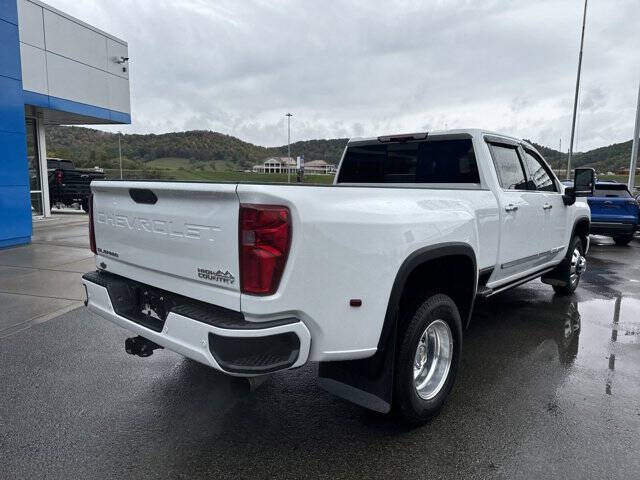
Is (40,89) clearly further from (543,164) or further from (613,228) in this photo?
(613,228)

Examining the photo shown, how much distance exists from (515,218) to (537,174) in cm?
118

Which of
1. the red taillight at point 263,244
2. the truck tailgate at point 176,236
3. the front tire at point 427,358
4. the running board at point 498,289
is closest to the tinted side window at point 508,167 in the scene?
the running board at point 498,289

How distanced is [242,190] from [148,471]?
1.64 meters

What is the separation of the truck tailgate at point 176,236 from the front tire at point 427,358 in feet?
3.65

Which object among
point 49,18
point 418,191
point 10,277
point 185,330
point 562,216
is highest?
point 49,18

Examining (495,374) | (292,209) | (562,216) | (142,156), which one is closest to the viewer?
(292,209)

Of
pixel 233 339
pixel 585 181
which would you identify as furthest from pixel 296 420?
pixel 585 181

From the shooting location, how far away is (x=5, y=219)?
10.1 metres

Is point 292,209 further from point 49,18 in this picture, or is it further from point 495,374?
point 49,18

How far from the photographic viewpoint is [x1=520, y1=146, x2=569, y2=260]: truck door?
502 centimetres

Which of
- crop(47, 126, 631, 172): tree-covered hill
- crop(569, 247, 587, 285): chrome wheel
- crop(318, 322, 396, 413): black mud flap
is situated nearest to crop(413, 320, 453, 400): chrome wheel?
crop(318, 322, 396, 413): black mud flap

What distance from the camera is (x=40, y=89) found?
1306 centimetres

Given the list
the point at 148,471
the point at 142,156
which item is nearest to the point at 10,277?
the point at 148,471

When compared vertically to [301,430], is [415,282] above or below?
above
